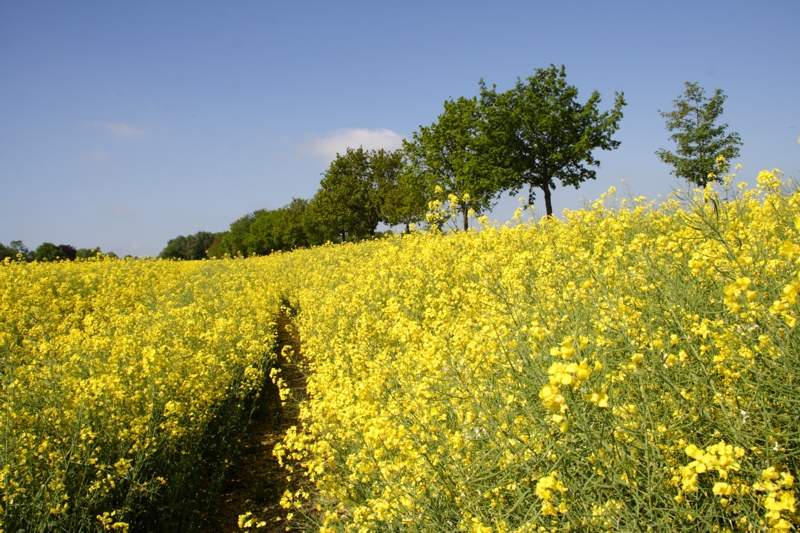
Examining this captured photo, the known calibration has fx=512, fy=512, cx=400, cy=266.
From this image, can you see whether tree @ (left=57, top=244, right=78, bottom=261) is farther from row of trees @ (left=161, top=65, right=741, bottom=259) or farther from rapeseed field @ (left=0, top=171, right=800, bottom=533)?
rapeseed field @ (left=0, top=171, right=800, bottom=533)

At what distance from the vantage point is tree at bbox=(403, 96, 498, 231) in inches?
905

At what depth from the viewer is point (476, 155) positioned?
23719 millimetres

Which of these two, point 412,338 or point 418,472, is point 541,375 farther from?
point 412,338

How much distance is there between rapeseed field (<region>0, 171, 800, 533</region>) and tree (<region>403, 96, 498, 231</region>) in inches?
654

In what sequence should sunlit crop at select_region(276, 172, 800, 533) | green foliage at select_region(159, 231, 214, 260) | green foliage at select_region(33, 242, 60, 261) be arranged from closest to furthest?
sunlit crop at select_region(276, 172, 800, 533), green foliage at select_region(33, 242, 60, 261), green foliage at select_region(159, 231, 214, 260)

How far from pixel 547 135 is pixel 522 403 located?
72.5 feet

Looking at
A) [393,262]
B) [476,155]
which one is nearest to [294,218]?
[476,155]

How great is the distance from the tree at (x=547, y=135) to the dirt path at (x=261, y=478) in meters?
17.3

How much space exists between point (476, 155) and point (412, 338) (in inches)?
817

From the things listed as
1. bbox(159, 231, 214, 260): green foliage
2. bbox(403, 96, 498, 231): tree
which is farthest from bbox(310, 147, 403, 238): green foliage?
bbox(159, 231, 214, 260): green foliage

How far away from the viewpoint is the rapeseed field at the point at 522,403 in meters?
1.91

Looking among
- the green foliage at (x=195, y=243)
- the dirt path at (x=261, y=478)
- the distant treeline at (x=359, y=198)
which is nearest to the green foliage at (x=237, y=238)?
the green foliage at (x=195, y=243)

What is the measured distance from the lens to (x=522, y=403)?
247 cm

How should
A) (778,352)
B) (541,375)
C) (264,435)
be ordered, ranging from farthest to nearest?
(264,435)
(541,375)
(778,352)
